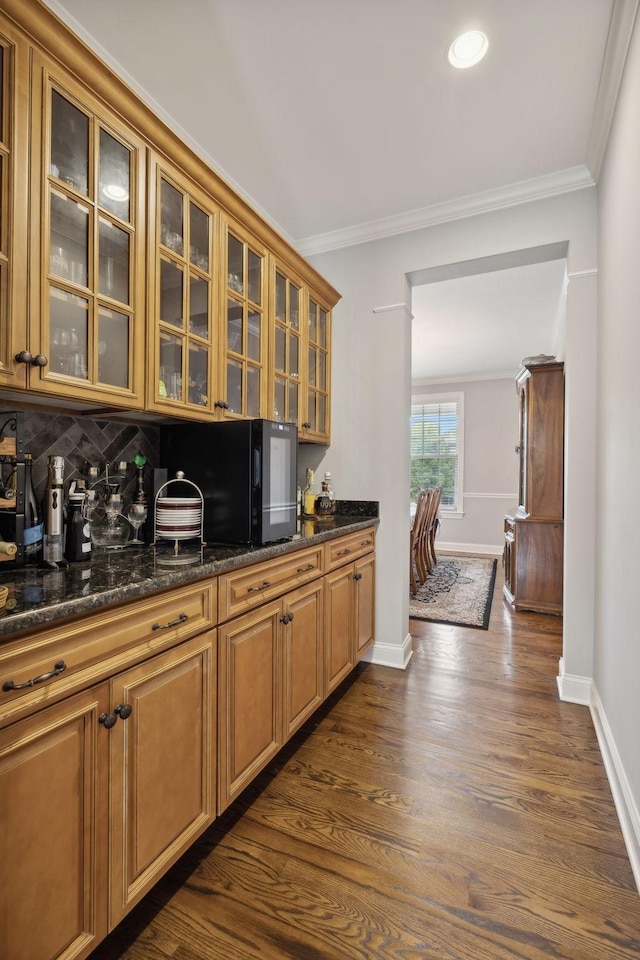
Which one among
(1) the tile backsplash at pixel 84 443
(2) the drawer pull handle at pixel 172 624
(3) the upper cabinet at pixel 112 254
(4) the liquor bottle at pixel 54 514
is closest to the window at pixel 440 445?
(3) the upper cabinet at pixel 112 254

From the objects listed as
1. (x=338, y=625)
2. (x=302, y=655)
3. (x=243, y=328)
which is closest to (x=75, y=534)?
(x=302, y=655)

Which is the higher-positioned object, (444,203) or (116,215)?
(444,203)

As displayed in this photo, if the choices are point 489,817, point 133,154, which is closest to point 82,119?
point 133,154

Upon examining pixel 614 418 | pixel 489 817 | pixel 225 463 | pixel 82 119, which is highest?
pixel 82 119

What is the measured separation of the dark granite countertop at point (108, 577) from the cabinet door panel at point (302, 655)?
0.91ft

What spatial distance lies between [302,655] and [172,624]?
0.89 metres

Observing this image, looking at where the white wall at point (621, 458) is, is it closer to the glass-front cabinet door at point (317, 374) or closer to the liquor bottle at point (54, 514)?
the glass-front cabinet door at point (317, 374)

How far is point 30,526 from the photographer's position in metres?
1.37

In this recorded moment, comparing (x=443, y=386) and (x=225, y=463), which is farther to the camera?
(x=443, y=386)

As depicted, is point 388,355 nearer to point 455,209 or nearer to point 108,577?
point 455,209

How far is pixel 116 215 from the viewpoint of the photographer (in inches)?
59.2

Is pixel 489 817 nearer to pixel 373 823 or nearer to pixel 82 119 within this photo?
pixel 373 823

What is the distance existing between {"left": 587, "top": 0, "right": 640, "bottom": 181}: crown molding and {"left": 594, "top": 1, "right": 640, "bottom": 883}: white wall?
2.5 inches

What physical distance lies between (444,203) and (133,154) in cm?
192
